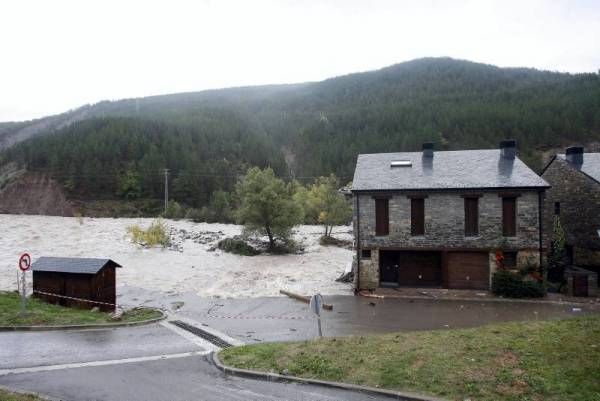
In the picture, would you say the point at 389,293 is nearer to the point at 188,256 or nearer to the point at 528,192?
the point at 528,192

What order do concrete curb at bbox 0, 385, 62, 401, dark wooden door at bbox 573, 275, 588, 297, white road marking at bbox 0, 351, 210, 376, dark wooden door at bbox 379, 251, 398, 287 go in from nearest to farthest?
concrete curb at bbox 0, 385, 62, 401 < white road marking at bbox 0, 351, 210, 376 < dark wooden door at bbox 573, 275, 588, 297 < dark wooden door at bbox 379, 251, 398, 287

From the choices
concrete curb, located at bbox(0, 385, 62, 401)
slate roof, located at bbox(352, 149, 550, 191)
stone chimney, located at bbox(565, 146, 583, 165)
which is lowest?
concrete curb, located at bbox(0, 385, 62, 401)

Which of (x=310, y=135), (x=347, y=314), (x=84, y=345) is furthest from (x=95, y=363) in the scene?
(x=310, y=135)

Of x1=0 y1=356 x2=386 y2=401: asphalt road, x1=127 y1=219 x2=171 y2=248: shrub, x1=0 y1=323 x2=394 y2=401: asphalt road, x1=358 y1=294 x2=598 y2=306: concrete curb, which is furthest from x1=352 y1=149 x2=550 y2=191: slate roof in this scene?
x1=127 y1=219 x2=171 y2=248: shrub

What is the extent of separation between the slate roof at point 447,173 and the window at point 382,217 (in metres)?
0.89

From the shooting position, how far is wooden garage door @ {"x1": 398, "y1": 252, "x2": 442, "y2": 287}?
2395cm

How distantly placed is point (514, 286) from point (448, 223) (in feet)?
14.7

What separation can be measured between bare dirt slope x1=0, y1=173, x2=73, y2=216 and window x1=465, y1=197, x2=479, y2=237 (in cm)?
6571

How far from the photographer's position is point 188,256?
38.4 m

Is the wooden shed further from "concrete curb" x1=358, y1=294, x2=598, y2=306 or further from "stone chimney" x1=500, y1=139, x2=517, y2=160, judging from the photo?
"stone chimney" x1=500, y1=139, x2=517, y2=160

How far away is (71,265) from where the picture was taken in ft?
62.5

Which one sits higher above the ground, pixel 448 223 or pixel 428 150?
pixel 428 150

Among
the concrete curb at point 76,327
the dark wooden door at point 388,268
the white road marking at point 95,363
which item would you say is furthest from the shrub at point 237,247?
the white road marking at point 95,363

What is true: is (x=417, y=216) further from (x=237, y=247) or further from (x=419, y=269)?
(x=237, y=247)
